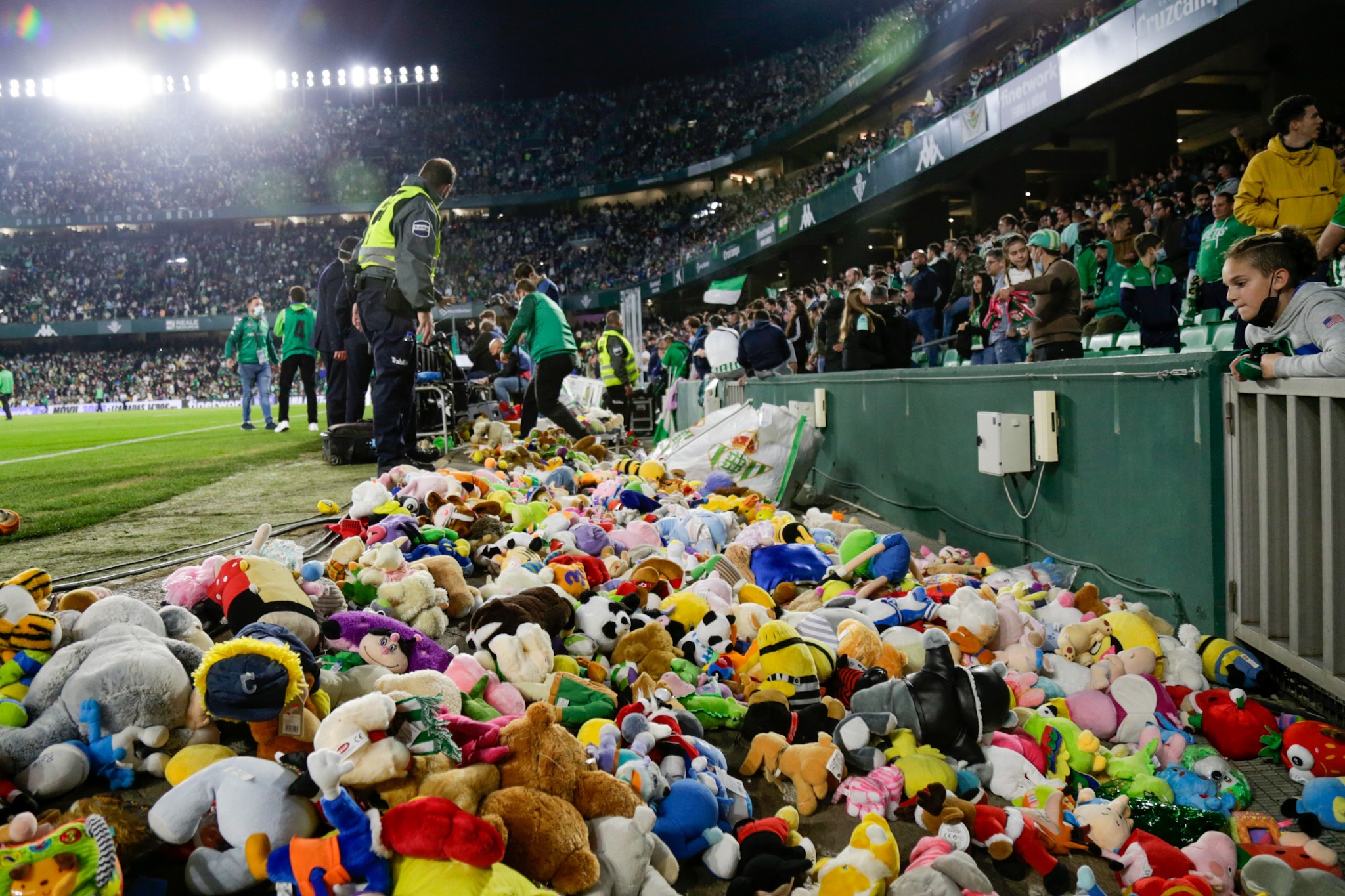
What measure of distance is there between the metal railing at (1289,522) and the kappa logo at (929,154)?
49.2 ft

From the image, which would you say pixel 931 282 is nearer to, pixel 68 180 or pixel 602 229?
pixel 602 229

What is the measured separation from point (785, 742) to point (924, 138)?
54.4ft

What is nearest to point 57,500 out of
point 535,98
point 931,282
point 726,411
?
point 726,411

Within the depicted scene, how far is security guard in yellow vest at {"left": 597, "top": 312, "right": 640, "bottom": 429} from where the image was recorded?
1224 cm

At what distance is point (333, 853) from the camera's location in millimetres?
1353

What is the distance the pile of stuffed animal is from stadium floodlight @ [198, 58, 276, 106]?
5564 centimetres

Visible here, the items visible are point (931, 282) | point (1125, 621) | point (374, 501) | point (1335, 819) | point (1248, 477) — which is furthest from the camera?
point (931, 282)

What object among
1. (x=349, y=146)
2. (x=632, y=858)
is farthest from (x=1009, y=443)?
(x=349, y=146)

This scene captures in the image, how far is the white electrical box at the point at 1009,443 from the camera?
11.3 feet

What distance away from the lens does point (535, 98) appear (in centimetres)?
4875

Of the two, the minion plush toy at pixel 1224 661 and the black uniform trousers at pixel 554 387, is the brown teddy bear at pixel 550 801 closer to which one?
the minion plush toy at pixel 1224 661

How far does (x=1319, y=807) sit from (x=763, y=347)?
7.26m

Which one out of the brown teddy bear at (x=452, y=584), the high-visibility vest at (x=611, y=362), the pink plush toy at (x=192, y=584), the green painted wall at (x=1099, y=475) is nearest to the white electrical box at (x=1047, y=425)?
the green painted wall at (x=1099, y=475)

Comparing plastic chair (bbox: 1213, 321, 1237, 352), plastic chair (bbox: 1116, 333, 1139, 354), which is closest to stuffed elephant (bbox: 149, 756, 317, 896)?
plastic chair (bbox: 1213, 321, 1237, 352)
